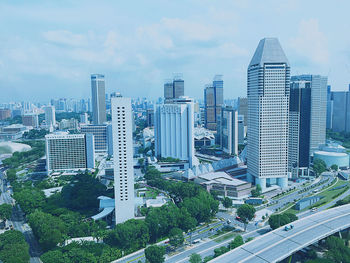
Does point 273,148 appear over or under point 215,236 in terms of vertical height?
over

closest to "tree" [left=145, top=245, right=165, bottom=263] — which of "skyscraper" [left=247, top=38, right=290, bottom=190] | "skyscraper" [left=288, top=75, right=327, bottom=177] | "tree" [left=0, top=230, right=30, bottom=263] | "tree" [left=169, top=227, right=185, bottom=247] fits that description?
"tree" [left=169, top=227, right=185, bottom=247]

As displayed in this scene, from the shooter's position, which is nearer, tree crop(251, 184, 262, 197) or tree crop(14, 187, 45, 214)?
tree crop(14, 187, 45, 214)

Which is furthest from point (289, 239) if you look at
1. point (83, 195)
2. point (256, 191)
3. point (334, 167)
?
point (334, 167)

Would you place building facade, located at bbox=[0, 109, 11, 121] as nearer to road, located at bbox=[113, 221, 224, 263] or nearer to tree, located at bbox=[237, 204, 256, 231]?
road, located at bbox=[113, 221, 224, 263]

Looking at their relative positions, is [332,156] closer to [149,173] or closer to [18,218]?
[149,173]

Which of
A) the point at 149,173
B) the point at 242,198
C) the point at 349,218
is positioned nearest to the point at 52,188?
the point at 149,173
